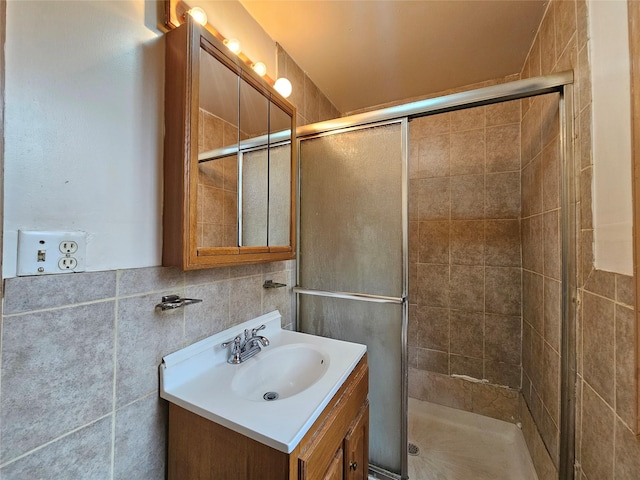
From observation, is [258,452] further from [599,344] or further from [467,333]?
[467,333]

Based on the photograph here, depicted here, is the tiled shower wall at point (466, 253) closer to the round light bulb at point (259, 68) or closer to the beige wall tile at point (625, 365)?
the beige wall tile at point (625, 365)

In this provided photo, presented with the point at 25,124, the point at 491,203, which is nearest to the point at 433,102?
the point at 491,203

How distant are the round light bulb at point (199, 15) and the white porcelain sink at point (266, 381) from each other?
1.19 m

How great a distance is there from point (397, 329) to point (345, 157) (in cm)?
95

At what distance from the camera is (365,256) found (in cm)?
134

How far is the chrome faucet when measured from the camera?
1007 mm

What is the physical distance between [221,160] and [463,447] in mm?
2263

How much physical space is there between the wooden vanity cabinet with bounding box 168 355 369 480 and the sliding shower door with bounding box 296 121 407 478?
1.37 ft

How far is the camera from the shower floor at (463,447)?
147 cm

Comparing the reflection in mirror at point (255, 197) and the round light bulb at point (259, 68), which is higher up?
the round light bulb at point (259, 68)

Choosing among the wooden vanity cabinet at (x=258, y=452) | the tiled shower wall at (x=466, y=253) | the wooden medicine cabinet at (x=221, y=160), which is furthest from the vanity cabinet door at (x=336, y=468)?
the tiled shower wall at (x=466, y=253)

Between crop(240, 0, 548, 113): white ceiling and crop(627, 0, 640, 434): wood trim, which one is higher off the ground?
crop(240, 0, 548, 113): white ceiling

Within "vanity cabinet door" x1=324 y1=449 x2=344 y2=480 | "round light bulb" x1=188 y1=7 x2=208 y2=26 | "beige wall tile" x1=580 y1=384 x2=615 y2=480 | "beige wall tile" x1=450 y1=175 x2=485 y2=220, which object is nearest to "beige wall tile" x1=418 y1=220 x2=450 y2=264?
"beige wall tile" x1=450 y1=175 x2=485 y2=220

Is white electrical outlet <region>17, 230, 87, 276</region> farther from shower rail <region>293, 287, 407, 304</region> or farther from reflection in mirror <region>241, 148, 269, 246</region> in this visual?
shower rail <region>293, 287, 407, 304</region>
